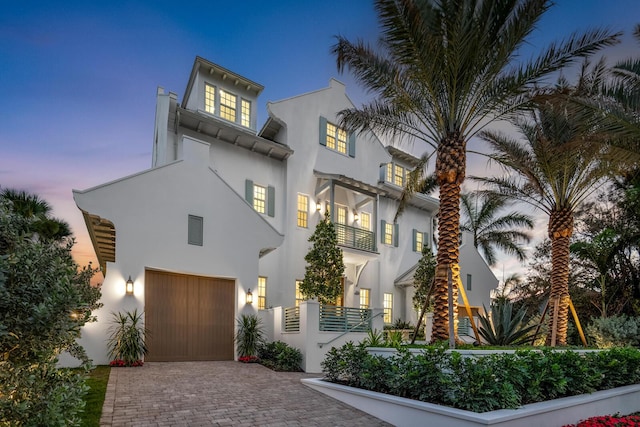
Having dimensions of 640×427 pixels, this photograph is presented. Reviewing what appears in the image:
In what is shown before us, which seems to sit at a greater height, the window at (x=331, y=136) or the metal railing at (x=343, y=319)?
the window at (x=331, y=136)

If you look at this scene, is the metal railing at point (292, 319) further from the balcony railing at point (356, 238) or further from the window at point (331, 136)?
the window at point (331, 136)

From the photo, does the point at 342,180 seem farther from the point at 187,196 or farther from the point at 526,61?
the point at 526,61

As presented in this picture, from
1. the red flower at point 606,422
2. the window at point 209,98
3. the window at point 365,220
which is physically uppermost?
the window at point 209,98

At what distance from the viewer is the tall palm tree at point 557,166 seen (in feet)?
42.7

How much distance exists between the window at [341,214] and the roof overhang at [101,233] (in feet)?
33.0

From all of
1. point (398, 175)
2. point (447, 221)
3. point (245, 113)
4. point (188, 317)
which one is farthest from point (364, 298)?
point (447, 221)

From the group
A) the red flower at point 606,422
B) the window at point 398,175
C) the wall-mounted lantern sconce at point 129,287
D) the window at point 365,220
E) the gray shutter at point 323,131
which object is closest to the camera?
the red flower at point 606,422

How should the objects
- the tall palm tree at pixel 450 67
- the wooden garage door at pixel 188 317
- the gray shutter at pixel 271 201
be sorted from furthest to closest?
the gray shutter at pixel 271 201
the wooden garage door at pixel 188 317
the tall palm tree at pixel 450 67

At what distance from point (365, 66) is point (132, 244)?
8355mm

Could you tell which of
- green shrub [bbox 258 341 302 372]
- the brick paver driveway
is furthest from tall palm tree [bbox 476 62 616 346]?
the brick paver driveway

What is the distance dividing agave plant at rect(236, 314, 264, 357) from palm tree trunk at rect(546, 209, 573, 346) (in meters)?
9.25

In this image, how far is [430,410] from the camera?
22.5 feet

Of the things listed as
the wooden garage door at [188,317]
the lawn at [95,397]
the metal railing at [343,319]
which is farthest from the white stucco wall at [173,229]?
the metal railing at [343,319]

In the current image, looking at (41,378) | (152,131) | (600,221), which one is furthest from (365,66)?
(600,221)
